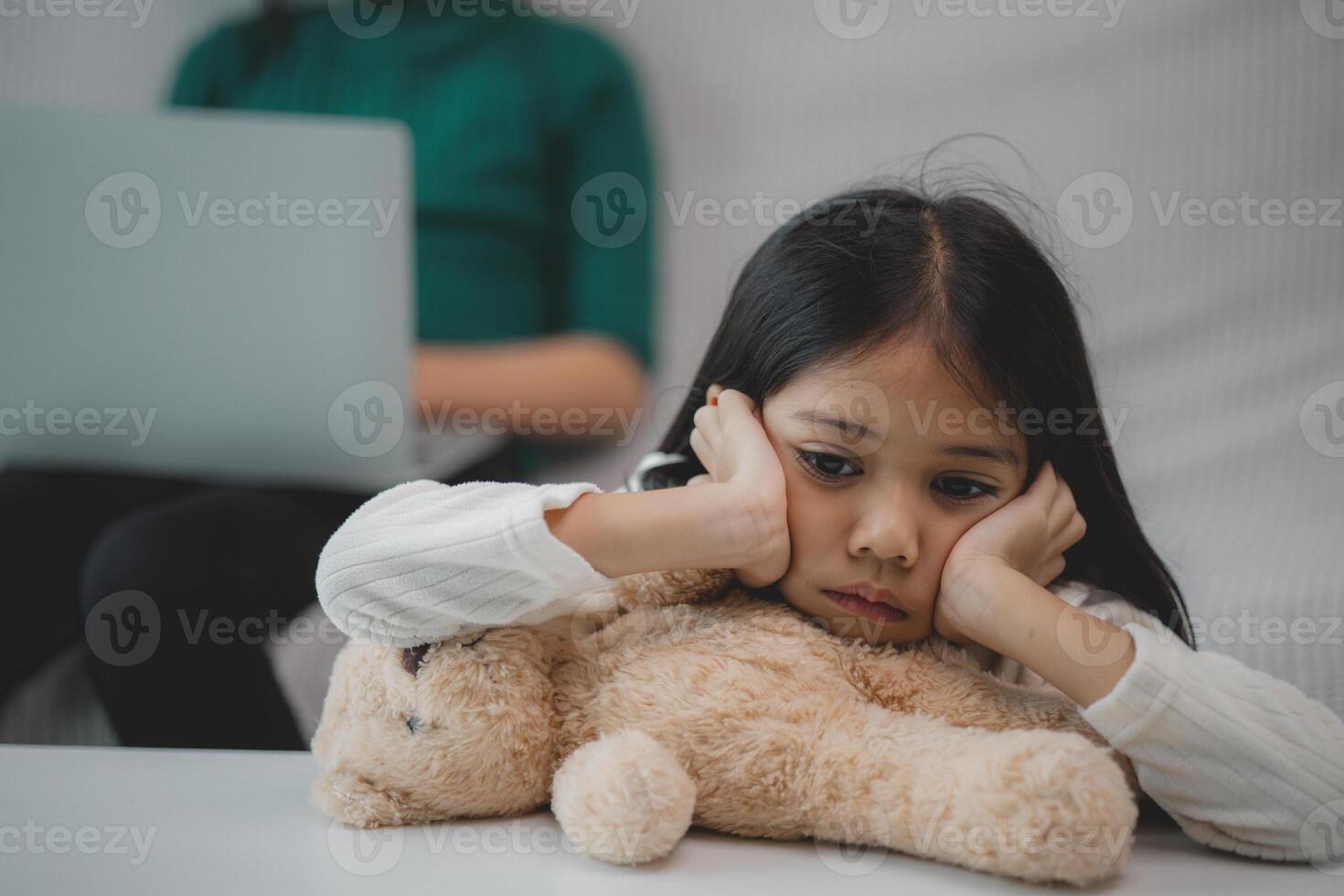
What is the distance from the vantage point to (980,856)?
630 millimetres

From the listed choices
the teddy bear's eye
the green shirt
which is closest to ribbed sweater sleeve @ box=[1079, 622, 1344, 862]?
the teddy bear's eye

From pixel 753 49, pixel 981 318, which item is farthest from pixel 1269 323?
pixel 981 318

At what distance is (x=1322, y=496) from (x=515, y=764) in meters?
1.26

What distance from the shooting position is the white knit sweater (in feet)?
2.20

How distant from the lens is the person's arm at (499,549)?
0.67 metres

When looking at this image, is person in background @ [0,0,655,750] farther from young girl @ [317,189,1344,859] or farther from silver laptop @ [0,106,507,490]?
young girl @ [317,189,1344,859]

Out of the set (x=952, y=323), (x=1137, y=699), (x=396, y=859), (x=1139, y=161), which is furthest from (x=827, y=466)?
(x=1139, y=161)

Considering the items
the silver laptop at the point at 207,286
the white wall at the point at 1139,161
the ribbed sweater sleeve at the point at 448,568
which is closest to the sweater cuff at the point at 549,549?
the ribbed sweater sleeve at the point at 448,568

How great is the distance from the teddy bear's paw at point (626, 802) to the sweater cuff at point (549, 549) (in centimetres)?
10

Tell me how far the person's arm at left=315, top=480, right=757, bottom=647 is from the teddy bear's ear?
5cm

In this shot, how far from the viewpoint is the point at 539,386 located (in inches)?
65.4

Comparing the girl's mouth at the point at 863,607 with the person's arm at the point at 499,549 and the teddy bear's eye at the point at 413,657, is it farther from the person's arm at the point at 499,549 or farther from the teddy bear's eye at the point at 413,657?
the teddy bear's eye at the point at 413,657

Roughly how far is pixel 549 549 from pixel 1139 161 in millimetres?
1369

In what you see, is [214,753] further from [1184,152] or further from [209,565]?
[1184,152]
